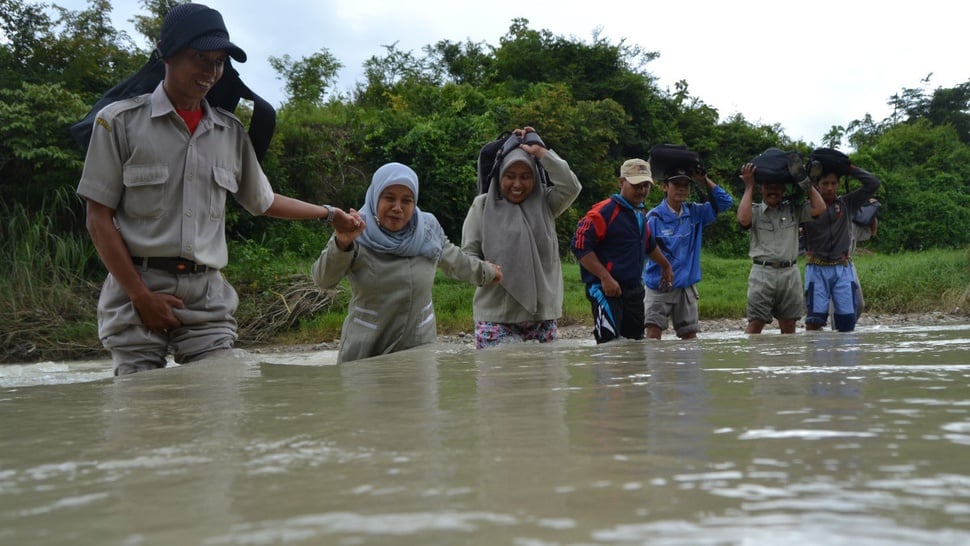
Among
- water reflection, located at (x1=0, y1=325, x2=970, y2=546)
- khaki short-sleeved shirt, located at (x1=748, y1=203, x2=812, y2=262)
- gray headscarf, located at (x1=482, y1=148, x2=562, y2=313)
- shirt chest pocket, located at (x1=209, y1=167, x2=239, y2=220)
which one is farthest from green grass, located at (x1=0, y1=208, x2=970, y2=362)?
water reflection, located at (x1=0, y1=325, x2=970, y2=546)

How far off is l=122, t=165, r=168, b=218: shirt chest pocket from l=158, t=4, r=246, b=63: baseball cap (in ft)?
1.33

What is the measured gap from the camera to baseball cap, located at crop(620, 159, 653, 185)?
5895 millimetres

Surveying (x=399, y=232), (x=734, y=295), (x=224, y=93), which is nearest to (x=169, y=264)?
(x=224, y=93)

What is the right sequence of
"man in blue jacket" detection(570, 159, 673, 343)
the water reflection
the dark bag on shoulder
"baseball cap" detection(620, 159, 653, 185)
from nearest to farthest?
the water reflection
"man in blue jacket" detection(570, 159, 673, 343)
"baseball cap" detection(620, 159, 653, 185)
the dark bag on shoulder

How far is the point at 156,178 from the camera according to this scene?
126 inches

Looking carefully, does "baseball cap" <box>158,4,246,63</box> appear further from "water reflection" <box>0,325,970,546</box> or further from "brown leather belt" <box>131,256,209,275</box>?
"water reflection" <box>0,325,970,546</box>

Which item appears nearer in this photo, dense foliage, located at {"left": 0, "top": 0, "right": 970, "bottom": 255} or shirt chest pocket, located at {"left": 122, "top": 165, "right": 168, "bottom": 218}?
shirt chest pocket, located at {"left": 122, "top": 165, "right": 168, "bottom": 218}

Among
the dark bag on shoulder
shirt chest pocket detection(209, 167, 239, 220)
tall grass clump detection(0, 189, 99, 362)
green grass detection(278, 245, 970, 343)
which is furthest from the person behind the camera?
green grass detection(278, 245, 970, 343)

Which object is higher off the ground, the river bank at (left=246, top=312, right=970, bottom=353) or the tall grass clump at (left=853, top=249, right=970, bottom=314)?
the tall grass clump at (left=853, top=249, right=970, bottom=314)

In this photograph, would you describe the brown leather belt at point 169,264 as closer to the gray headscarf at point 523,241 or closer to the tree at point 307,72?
the gray headscarf at point 523,241

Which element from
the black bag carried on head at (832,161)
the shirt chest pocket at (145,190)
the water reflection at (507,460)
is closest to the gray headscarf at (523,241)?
the shirt chest pocket at (145,190)

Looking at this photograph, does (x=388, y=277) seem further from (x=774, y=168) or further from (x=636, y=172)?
(x=774, y=168)

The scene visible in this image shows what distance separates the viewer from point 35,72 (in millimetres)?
13891

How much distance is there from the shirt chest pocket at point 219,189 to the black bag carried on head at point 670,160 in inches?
148
